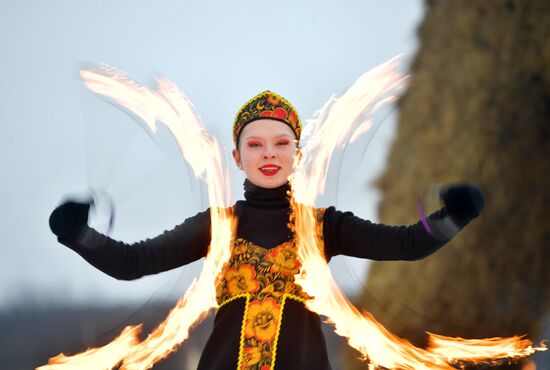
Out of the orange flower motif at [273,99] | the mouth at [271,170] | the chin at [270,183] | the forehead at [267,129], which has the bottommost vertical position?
the chin at [270,183]

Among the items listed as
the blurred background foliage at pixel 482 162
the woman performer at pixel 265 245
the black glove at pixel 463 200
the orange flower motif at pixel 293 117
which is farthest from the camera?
the blurred background foliage at pixel 482 162

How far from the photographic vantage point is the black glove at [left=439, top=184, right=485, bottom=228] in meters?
2.33

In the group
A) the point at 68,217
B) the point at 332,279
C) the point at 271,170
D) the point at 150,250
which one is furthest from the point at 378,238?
the point at 68,217

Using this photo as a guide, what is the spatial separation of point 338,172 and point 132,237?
0.79 metres

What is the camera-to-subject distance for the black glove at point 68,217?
237 centimetres

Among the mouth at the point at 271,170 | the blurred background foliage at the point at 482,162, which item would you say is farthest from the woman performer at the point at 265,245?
the blurred background foliage at the point at 482,162

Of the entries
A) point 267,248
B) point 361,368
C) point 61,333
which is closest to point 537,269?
point 361,368

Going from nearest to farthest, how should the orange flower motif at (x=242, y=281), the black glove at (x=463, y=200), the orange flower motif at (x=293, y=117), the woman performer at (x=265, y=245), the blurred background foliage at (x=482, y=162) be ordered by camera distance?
the black glove at (x=463, y=200) < the woman performer at (x=265, y=245) < the orange flower motif at (x=242, y=281) < the orange flower motif at (x=293, y=117) < the blurred background foliage at (x=482, y=162)

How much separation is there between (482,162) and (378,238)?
14.4 feet

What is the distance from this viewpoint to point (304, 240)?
102 inches

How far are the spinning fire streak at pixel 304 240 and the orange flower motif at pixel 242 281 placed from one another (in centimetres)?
7

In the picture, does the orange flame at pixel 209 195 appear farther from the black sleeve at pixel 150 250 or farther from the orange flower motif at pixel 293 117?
the orange flower motif at pixel 293 117

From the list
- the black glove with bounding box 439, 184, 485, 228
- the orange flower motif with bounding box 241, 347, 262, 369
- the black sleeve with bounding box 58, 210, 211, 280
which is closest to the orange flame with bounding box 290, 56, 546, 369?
the orange flower motif with bounding box 241, 347, 262, 369

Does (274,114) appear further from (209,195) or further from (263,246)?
(263,246)
